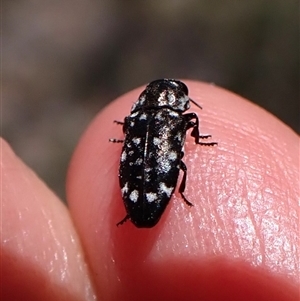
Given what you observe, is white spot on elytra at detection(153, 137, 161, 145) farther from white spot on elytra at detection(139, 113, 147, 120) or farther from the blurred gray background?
the blurred gray background

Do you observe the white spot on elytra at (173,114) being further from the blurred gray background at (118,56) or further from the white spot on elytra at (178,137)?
the blurred gray background at (118,56)

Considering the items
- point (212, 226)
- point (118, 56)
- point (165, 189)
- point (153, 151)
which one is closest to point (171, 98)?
point (153, 151)

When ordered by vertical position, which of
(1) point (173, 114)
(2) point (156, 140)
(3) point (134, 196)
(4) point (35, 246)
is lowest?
(4) point (35, 246)

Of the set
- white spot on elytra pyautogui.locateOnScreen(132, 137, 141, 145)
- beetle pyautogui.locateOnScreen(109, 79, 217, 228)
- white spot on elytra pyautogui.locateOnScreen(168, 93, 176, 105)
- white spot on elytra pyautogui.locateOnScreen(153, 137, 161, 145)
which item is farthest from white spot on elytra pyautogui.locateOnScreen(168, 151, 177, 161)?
white spot on elytra pyautogui.locateOnScreen(168, 93, 176, 105)

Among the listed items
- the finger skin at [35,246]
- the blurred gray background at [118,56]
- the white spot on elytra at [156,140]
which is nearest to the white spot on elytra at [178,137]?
the white spot on elytra at [156,140]

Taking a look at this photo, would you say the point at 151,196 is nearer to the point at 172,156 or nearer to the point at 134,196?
the point at 134,196

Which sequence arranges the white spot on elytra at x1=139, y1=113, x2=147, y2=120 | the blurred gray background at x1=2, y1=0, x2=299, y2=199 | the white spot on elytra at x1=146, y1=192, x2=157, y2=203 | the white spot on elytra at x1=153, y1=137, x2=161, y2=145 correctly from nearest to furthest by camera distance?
the white spot on elytra at x1=146, y1=192, x2=157, y2=203
the white spot on elytra at x1=153, y1=137, x2=161, y2=145
the white spot on elytra at x1=139, y1=113, x2=147, y2=120
the blurred gray background at x1=2, y1=0, x2=299, y2=199
